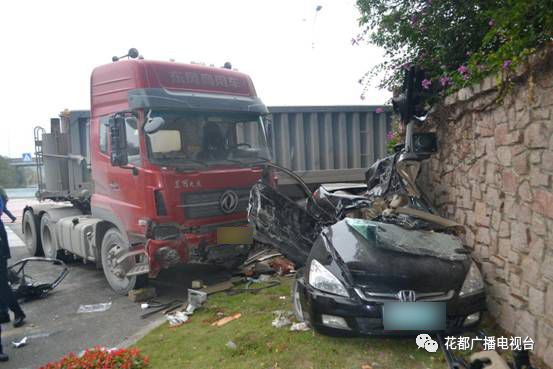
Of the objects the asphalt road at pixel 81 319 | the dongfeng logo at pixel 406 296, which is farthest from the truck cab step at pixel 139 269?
the dongfeng logo at pixel 406 296

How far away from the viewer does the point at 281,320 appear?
13.5 feet

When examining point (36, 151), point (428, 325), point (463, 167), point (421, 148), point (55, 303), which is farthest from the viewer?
point (36, 151)

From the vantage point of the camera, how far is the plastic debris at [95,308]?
17.5 feet

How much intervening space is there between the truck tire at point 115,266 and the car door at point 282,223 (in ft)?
6.43

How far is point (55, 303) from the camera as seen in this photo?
575 centimetres

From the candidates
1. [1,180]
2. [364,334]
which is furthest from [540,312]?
[1,180]

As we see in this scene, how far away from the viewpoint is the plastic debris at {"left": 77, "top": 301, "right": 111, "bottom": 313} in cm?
533

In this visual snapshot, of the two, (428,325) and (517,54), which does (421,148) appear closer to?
(517,54)

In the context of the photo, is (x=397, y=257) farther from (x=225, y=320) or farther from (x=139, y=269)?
(x=139, y=269)

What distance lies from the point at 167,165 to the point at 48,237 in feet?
15.1

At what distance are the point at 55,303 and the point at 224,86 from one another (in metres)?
3.88

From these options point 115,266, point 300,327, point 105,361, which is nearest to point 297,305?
point 300,327

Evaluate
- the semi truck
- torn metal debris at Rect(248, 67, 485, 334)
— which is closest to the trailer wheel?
the semi truck

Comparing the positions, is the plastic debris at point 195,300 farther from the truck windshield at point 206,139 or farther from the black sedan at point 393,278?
the truck windshield at point 206,139
